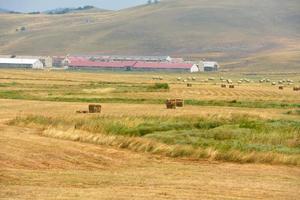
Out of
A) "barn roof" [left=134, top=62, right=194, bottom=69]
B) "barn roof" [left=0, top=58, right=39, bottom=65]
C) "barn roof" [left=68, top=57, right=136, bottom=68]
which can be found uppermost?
"barn roof" [left=0, top=58, right=39, bottom=65]

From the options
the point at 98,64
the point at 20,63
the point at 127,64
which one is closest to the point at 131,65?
the point at 127,64

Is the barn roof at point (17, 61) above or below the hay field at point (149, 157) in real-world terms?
above

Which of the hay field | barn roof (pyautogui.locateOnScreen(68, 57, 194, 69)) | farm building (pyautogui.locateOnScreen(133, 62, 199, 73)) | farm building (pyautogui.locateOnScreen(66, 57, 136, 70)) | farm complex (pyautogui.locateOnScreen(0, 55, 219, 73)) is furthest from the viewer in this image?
farm building (pyautogui.locateOnScreen(66, 57, 136, 70))

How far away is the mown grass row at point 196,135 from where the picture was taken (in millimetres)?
24922

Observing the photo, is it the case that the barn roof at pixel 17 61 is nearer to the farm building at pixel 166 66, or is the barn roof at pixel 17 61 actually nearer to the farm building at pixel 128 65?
the farm building at pixel 128 65

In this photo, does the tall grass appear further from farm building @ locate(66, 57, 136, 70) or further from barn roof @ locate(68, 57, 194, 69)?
farm building @ locate(66, 57, 136, 70)

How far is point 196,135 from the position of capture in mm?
29578

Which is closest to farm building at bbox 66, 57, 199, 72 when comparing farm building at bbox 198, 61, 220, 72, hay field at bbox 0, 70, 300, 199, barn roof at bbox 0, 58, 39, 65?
farm building at bbox 198, 61, 220, 72

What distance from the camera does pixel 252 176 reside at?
21188 mm

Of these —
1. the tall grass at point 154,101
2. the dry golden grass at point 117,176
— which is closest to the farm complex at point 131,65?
the tall grass at point 154,101

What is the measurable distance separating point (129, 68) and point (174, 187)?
146022 mm

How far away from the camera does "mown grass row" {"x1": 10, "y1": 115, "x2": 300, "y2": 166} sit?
24922 millimetres

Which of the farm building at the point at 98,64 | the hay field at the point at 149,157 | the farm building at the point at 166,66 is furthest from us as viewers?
the farm building at the point at 98,64

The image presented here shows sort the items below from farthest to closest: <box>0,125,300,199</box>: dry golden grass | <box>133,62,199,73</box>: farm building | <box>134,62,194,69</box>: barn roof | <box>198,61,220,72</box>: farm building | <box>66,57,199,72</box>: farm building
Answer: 1. <box>198,61,220,72</box>: farm building
2. <box>66,57,199,72</box>: farm building
3. <box>134,62,194,69</box>: barn roof
4. <box>133,62,199,73</box>: farm building
5. <box>0,125,300,199</box>: dry golden grass
